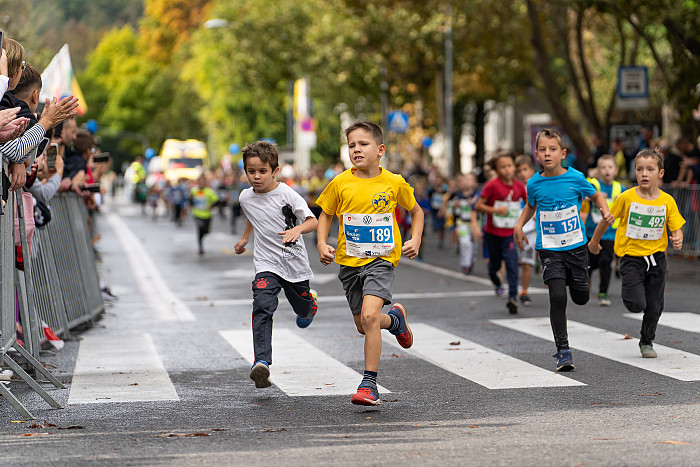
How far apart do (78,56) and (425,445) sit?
138188 millimetres

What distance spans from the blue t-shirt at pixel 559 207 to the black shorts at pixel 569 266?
0.05 meters

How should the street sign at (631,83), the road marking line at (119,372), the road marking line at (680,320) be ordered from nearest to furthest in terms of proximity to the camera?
the road marking line at (119,372) < the road marking line at (680,320) < the street sign at (631,83)

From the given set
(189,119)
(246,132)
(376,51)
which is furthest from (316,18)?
(189,119)

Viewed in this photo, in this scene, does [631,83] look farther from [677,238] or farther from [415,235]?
[415,235]

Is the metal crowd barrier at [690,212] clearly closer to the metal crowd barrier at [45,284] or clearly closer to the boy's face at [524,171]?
the boy's face at [524,171]

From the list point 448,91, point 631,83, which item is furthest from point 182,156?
point 631,83

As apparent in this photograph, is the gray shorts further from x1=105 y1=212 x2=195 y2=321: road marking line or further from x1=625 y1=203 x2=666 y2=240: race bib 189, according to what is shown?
x1=105 y1=212 x2=195 y2=321: road marking line

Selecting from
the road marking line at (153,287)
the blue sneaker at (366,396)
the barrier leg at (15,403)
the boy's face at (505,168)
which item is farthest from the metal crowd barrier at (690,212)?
the barrier leg at (15,403)

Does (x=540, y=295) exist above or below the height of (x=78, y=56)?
below

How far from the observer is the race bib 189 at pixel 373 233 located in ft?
25.0

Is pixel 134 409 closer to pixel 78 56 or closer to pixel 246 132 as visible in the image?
pixel 246 132

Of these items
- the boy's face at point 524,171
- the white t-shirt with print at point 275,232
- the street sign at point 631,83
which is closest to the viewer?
the white t-shirt with print at point 275,232

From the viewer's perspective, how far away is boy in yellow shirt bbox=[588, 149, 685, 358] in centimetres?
946

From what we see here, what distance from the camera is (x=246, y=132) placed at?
6944 cm
